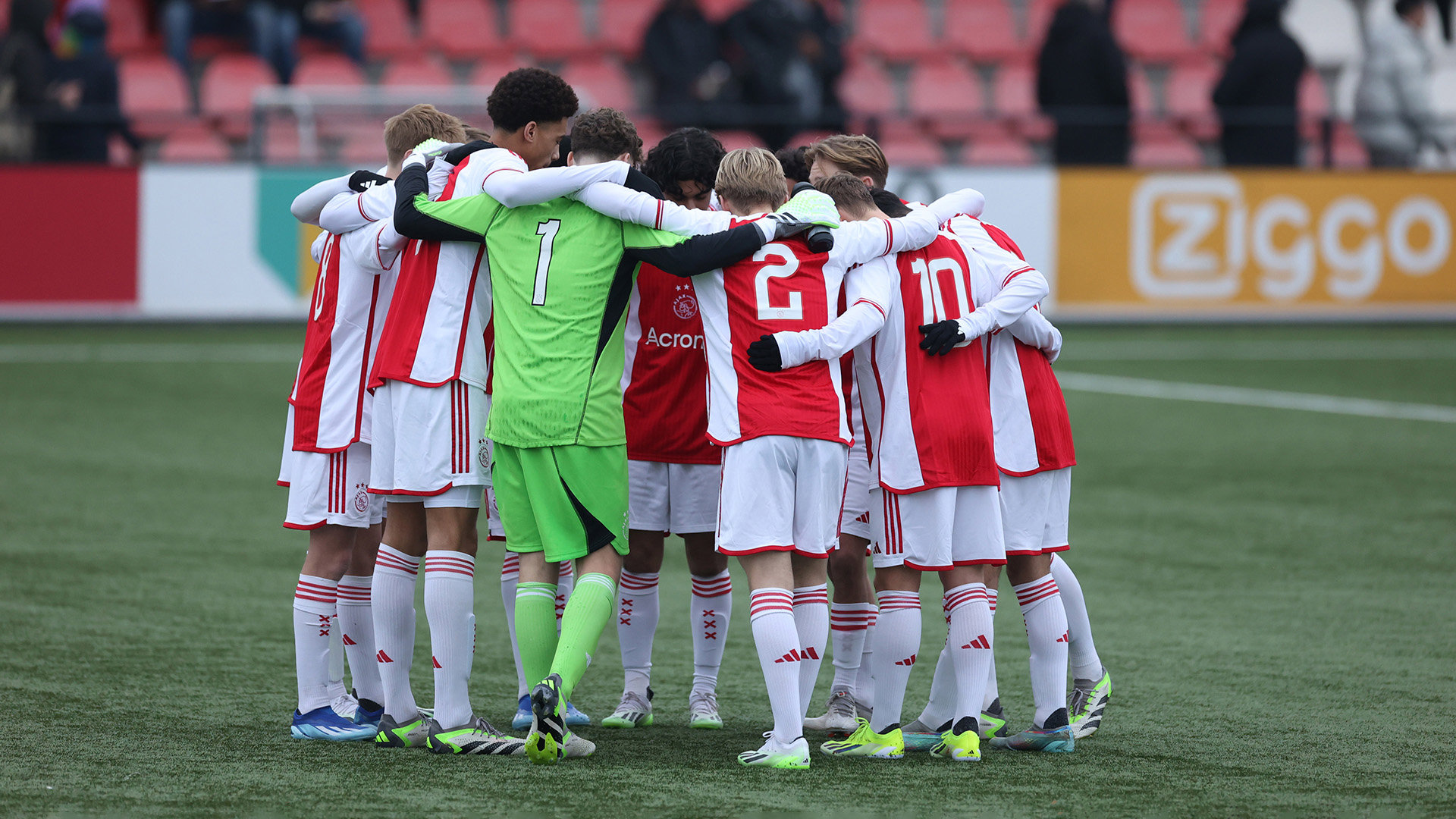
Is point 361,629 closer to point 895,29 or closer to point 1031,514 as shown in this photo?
point 1031,514

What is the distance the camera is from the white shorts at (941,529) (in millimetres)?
4715

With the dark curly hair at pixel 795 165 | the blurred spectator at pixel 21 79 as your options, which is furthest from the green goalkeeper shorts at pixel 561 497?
the blurred spectator at pixel 21 79

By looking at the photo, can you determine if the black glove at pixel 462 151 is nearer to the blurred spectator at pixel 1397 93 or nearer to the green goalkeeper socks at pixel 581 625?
the green goalkeeper socks at pixel 581 625

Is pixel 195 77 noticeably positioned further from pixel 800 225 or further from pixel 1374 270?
pixel 800 225

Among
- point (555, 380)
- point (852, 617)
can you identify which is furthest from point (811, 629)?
point (555, 380)

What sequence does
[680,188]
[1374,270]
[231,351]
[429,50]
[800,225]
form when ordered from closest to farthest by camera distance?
[800,225] → [680,188] → [231,351] → [1374,270] → [429,50]

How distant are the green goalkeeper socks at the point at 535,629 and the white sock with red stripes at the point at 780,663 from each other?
59 cm

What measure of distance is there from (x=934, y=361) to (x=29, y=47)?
39.6 ft

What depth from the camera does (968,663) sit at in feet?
15.4

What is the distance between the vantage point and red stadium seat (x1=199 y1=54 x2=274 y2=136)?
52.9ft

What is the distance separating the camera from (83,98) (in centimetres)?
1462

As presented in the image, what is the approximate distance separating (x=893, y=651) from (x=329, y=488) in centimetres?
172

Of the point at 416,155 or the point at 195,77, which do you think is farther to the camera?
the point at 195,77

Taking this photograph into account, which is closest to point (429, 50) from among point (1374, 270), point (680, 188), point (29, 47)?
point (29, 47)
